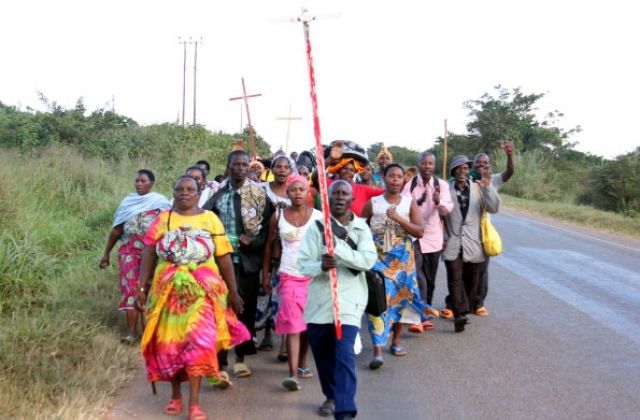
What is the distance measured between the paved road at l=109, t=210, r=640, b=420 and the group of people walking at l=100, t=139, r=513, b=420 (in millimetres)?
195

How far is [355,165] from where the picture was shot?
7.84m

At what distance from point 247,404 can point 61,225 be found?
21.3 ft

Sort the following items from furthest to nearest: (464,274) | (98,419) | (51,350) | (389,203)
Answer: (464,274) < (389,203) < (51,350) < (98,419)

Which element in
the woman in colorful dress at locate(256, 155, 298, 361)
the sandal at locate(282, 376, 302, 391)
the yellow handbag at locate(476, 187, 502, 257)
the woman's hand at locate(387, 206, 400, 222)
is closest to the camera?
the sandal at locate(282, 376, 302, 391)

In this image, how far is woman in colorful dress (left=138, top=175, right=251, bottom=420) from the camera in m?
5.08

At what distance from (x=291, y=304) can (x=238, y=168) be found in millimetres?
1339

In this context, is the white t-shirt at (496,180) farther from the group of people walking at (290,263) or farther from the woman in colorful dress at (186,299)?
the woman in colorful dress at (186,299)

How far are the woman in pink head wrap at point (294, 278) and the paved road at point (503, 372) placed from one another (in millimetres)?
283

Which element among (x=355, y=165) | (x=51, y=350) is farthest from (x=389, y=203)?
(x=51, y=350)

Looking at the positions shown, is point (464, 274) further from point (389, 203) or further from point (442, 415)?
point (442, 415)

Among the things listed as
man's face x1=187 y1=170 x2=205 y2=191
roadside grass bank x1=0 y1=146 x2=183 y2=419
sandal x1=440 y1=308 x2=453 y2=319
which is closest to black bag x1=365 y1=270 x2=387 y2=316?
roadside grass bank x1=0 y1=146 x2=183 y2=419

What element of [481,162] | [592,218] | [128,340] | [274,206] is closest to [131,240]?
[128,340]

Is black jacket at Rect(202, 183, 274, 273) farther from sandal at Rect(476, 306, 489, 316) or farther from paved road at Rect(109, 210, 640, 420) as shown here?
sandal at Rect(476, 306, 489, 316)

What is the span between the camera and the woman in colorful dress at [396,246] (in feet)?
22.5
